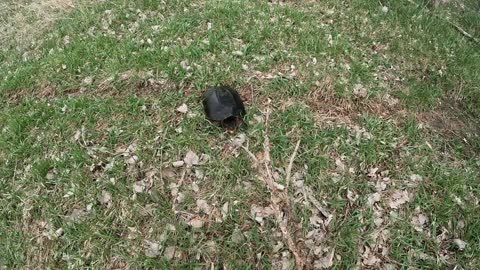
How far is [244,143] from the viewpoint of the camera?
15.3 feet

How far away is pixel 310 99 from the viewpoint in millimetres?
5102

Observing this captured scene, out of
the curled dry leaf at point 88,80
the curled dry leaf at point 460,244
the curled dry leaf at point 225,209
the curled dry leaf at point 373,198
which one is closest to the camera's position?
the curled dry leaf at point 460,244

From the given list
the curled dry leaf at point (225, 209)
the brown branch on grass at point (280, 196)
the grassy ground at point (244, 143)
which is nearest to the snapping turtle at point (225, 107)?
the grassy ground at point (244, 143)

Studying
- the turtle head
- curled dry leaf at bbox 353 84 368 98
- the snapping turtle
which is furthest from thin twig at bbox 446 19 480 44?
the turtle head

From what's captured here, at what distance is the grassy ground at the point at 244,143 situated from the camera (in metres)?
4.11

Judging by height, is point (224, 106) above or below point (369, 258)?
above

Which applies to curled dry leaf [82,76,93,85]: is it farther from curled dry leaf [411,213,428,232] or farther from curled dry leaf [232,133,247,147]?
curled dry leaf [411,213,428,232]

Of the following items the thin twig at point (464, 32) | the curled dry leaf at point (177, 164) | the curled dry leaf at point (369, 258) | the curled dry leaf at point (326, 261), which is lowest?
the curled dry leaf at point (326, 261)

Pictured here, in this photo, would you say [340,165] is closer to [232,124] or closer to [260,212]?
[260,212]

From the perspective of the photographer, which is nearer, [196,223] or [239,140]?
[196,223]

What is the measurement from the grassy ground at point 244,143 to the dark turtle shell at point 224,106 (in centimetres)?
16

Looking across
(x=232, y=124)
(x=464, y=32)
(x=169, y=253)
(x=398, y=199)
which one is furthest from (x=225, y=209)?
(x=464, y=32)

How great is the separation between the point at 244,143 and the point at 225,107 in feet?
1.40

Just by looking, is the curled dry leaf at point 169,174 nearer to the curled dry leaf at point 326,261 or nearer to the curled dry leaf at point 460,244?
the curled dry leaf at point 326,261
